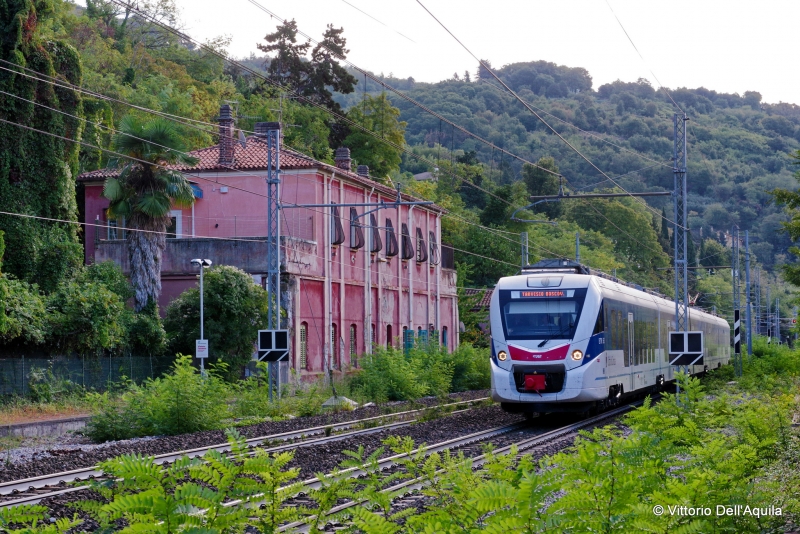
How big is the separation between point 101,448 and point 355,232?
91.0 ft

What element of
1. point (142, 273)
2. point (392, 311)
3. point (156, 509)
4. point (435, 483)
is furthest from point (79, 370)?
point (156, 509)

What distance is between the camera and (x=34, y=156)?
37219mm

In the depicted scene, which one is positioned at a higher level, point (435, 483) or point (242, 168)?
point (242, 168)

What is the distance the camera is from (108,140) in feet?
195

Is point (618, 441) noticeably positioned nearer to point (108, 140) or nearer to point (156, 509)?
point (156, 509)

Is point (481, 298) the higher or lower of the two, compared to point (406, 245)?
lower

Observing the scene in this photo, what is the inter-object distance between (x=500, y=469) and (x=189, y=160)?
31.9 metres

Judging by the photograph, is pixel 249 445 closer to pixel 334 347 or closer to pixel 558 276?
pixel 558 276

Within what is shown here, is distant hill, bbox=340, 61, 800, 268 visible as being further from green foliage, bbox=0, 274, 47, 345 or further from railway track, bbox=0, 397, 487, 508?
railway track, bbox=0, 397, 487, 508

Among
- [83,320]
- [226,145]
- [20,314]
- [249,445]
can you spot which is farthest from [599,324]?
[226,145]

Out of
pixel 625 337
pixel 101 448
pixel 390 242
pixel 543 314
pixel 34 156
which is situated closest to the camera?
pixel 101 448

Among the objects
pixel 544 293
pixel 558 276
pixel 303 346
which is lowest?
pixel 303 346

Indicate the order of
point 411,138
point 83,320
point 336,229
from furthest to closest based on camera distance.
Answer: point 411,138
point 336,229
point 83,320

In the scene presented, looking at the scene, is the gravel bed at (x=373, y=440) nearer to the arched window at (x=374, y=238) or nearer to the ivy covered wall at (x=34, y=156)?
the ivy covered wall at (x=34, y=156)
